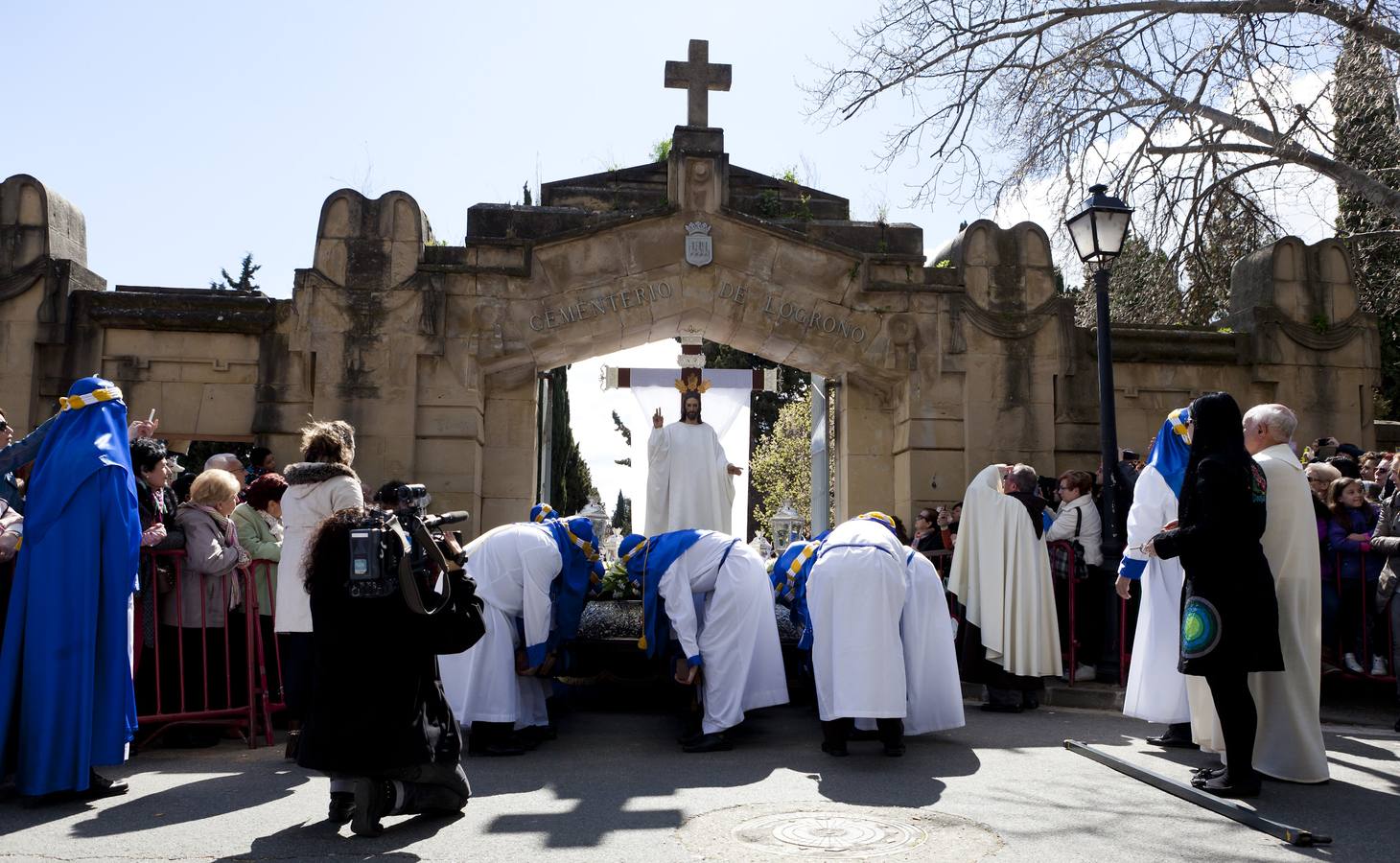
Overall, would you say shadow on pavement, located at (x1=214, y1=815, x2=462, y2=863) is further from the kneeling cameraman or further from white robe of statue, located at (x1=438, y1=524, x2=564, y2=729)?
white robe of statue, located at (x1=438, y1=524, x2=564, y2=729)

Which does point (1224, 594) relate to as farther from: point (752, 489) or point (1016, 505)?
point (752, 489)

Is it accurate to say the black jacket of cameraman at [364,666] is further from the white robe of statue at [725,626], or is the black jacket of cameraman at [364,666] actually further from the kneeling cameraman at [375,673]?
the white robe of statue at [725,626]

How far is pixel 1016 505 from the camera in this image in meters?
8.80

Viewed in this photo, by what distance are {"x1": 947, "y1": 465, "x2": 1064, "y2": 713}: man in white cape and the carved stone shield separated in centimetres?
418

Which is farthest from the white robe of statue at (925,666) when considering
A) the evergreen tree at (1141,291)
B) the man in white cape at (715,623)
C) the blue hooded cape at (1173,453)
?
the evergreen tree at (1141,291)

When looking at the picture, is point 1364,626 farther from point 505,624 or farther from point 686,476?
point 505,624

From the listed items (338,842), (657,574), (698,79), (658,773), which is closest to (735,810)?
(658,773)

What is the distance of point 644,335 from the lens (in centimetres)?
1237

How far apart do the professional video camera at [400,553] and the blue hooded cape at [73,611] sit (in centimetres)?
165

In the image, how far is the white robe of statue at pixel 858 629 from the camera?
650 centimetres

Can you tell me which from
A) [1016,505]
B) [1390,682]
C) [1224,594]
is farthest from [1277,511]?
[1390,682]

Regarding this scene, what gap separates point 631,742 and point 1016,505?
3.63 m

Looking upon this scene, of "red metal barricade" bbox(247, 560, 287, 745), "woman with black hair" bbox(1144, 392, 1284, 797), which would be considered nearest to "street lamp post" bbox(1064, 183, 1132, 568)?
"woman with black hair" bbox(1144, 392, 1284, 797)

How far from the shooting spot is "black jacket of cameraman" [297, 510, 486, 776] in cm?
477
